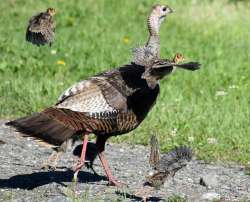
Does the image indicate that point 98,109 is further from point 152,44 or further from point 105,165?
point 152,44

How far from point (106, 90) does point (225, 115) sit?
12.1 ft

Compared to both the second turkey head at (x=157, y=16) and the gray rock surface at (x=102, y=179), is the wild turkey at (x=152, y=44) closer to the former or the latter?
the second turkey head at (x=157, y=16)

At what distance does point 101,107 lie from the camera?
341 inches

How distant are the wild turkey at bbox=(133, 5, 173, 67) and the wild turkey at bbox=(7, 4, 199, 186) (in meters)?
0.11

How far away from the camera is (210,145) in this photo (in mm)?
11062

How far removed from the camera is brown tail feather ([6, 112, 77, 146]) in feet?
27.9

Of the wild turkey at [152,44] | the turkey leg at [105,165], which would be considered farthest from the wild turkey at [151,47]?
the turkey leg at [105,165]

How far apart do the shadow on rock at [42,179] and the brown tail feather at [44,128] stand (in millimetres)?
555

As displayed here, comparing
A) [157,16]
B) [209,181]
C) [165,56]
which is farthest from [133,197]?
[165,56]

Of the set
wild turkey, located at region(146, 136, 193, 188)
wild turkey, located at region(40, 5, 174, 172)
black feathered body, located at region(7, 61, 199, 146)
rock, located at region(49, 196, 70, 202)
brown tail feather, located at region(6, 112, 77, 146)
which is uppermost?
wild turkey, located at region(40, 5, 174, 172)

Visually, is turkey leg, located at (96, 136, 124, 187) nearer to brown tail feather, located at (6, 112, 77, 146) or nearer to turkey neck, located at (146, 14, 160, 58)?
brown tail feather, located at (6, 112, 77, 146)

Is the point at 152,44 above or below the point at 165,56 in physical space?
below

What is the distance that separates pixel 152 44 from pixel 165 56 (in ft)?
21.2

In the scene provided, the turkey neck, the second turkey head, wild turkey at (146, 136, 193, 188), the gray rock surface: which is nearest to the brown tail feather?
the gray rock surface
